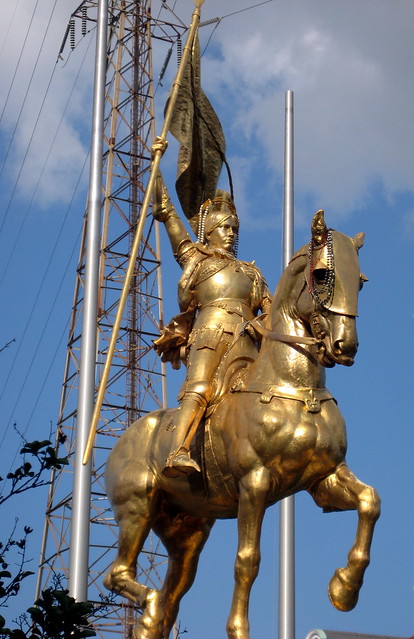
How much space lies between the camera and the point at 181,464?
30.2 ft

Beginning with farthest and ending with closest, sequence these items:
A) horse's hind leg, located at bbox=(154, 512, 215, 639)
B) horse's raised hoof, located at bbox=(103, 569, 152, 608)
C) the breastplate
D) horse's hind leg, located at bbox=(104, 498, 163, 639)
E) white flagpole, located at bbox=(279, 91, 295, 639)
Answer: white flagpole, located at bbox=(279, 91, 295, 639)
the breastplate
horse's hind leg, located at bbox=(154, 512, 215, 639)
horse's hind leg, located at bbox=(104, 498, 163, 639)
horse's raised hoof, located at bbox=(103, 569, 152, 608)

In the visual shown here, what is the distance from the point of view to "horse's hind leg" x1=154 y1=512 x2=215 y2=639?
398 inches

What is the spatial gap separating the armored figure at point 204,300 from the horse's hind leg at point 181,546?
2.99ft

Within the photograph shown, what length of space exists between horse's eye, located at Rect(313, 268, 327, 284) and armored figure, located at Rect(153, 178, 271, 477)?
1254 mm

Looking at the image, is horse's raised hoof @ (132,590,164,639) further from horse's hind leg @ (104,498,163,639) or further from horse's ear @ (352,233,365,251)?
horse's ear @ (352,233,365,251)

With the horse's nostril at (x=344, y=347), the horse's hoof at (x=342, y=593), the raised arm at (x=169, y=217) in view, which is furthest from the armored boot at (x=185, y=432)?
the raised arm at (x=169, y=217)

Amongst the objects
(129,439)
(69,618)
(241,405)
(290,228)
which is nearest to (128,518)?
(129,439)

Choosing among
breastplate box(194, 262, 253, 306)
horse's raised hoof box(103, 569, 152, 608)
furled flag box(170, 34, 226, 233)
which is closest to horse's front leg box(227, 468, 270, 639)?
horse's raised hoof box(103, 569, 152, 608)

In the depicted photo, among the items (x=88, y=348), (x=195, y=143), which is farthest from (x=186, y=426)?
(x=88, y=348)

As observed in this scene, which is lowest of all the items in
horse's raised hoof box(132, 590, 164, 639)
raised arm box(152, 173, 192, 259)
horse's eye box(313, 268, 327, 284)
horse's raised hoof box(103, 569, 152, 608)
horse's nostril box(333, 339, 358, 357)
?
horse's raised hoof box(132, 590, 164, 639)

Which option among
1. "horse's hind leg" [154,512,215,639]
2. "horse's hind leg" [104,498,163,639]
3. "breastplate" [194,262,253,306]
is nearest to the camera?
"horse's hind leg" [104,498,163,639]

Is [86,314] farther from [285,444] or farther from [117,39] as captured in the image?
[117,39]

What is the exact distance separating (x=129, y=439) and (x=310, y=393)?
5.96 ft

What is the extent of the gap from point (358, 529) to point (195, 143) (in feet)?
14.5
